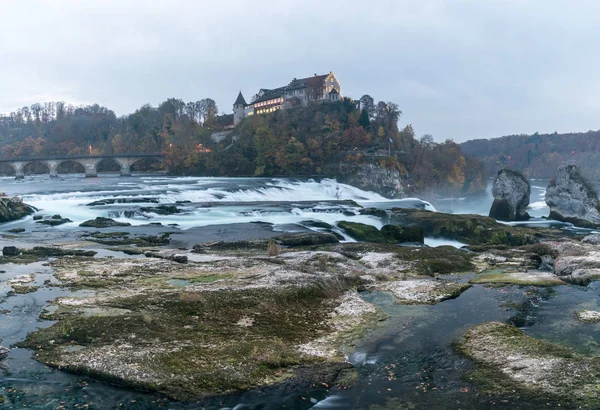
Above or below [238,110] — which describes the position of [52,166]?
below

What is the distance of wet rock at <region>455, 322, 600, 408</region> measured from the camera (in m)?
9.70

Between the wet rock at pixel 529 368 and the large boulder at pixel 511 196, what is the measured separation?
4987cm

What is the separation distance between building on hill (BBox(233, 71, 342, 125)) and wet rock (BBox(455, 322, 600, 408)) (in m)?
127

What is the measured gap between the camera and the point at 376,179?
99812 mm

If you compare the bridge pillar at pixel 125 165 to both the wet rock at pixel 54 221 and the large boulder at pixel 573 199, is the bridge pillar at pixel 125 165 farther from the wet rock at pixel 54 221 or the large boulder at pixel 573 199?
the large boulder at pixel 573 199

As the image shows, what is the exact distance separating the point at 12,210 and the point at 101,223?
10.2 metres

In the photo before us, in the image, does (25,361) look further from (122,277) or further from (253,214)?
(253,214)

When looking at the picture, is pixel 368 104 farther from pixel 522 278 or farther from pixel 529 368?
pixel 529 368

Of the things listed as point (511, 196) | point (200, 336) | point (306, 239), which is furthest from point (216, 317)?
point (511, 196)

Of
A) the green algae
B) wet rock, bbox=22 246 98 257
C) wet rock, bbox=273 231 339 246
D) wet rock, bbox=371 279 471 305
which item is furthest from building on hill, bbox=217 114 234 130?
the green algae

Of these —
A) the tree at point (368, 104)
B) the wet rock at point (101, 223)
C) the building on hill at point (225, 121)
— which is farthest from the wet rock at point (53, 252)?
the building on hill at point (225, 121)

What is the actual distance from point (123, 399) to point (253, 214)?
37.0 metres

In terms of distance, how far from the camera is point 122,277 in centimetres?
1886

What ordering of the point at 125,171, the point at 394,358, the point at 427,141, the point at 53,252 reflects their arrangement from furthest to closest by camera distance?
the point at 427,141, the point at 125,171, the point at 53,252, the point at 394,358
